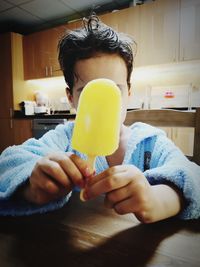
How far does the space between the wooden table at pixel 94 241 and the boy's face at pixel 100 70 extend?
0.39 m

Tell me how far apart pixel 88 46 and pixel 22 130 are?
3.03 metres

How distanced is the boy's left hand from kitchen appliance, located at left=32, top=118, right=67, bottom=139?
2.62 meters

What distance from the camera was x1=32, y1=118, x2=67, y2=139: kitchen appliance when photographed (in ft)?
9.82

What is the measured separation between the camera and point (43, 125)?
3.11m

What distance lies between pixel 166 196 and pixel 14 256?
10.9 inches

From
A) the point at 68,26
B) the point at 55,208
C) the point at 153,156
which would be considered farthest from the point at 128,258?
the point at 68,26

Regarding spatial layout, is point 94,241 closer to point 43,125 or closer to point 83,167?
point 83,167

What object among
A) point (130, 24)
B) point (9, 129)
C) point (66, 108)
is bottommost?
point (9, 129)

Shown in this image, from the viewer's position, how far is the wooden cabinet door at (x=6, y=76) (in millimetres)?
3616

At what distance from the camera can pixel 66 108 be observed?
12.5ft

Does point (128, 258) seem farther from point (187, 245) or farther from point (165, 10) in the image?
point (165, 10)

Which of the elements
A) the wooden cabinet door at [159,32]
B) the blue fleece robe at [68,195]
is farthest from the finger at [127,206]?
the wooden cabinet door at [159,32]

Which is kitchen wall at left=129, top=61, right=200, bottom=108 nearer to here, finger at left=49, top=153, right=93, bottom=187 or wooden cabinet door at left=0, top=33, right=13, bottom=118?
wooden cabinet door at left=0, top=33, right=13, bottom=118

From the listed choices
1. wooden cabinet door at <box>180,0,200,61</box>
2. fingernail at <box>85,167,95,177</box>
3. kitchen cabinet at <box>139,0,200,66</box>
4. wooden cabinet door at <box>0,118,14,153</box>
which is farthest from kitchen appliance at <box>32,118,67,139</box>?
fingernail at <box>85,167,95,177</box>
